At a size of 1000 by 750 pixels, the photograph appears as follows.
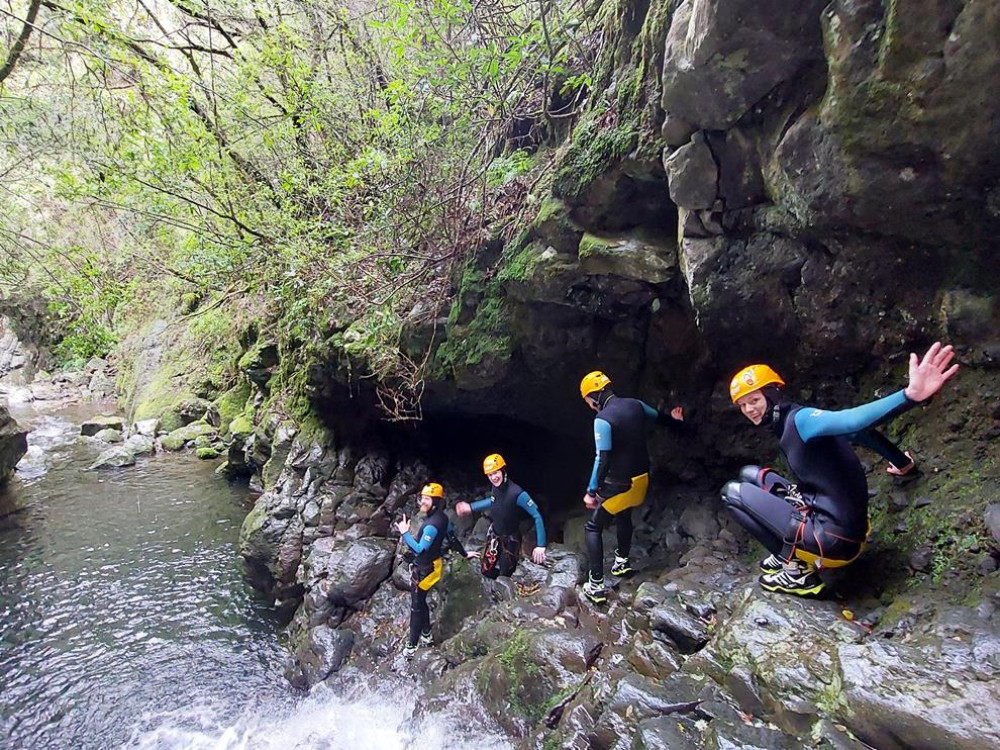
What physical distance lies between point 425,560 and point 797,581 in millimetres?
4832

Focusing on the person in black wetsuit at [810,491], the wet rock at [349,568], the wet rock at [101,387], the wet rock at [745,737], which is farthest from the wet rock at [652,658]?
the wet rock at [101,387]

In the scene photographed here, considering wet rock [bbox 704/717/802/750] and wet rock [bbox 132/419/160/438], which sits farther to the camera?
wet rock [bbox 132/419/160/438]

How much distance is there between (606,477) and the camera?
5.97 m

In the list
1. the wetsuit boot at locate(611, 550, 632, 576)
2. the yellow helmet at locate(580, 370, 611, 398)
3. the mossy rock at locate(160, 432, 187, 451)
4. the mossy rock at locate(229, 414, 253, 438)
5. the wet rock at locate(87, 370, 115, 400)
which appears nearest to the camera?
the yellow helmet at locate(580, 370, 611, 398)

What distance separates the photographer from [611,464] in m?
5.94

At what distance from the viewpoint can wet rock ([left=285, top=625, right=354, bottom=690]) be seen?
7.35 m

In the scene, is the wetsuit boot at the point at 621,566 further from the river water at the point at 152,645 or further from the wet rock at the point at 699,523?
Answer: the river water at the point at 152,645

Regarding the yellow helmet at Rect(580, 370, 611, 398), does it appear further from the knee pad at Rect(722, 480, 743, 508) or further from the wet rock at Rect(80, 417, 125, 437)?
the wet rock at Rect(80, 417, 125, 437)

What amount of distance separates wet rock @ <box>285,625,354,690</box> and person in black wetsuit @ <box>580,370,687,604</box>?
3.94m

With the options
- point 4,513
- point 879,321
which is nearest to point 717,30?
point 879,321

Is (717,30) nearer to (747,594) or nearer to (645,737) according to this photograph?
(747,594)

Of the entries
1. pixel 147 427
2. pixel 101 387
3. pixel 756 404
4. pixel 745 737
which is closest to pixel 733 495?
pixel 756 404

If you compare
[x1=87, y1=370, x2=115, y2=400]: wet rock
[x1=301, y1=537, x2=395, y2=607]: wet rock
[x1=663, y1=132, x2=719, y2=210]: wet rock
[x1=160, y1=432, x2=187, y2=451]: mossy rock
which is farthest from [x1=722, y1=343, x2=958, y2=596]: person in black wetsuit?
[x1=87, y1=370, x2=115, y2=400]: wet rock

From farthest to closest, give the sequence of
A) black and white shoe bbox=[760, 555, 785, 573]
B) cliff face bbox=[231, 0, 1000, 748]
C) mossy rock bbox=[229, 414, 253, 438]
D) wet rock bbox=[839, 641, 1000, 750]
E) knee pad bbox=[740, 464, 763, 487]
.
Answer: mossy rock bbox=[229, 414, 253, 438]
knee pad bbox=[740, 464, 763, 487]
black and white shoe bbox=[760, 555, 785, 573]
cliff face bbox=[231, 0, 1000, 748]
wet rock bbox=[839, 641, 1000, 750]
